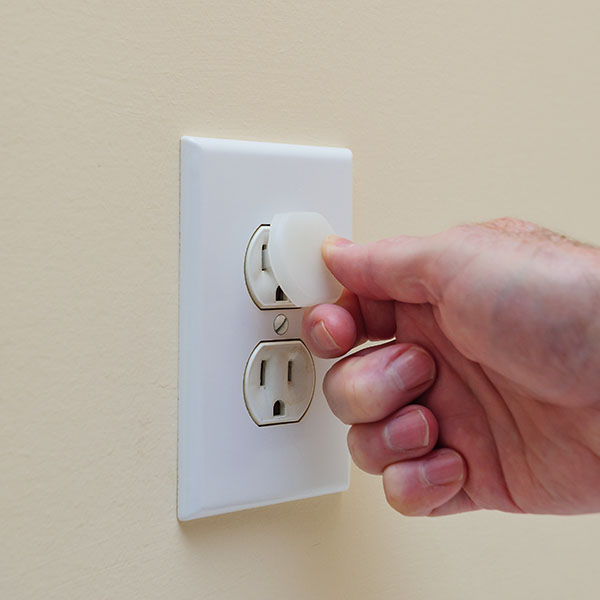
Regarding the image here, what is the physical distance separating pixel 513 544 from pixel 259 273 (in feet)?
1.00

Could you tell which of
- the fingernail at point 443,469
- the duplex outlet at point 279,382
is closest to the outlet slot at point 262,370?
the duplex outlet at point 279,382

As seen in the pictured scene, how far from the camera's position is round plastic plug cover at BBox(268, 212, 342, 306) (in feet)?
1.30

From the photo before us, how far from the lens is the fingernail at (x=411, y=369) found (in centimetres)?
42

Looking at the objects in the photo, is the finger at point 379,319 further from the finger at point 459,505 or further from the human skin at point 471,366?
the finger at point 459,505

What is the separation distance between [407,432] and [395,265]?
0.32ft

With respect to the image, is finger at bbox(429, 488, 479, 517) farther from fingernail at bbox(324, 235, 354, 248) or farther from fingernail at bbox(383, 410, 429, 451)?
fingernail at bbox(324, 235, 354, 248)

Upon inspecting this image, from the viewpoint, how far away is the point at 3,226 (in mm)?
351

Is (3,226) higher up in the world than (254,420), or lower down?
higher up

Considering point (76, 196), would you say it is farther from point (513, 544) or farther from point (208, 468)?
point (513, 544)

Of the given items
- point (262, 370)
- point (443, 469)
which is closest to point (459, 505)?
point (443, 469)

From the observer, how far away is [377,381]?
0.42 m

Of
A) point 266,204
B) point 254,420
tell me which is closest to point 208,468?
point 254,420

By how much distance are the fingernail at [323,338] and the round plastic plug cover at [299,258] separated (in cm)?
1

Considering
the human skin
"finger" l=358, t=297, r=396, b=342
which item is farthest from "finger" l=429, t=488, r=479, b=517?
"finger" l=358, t=297, r=396, b=342
